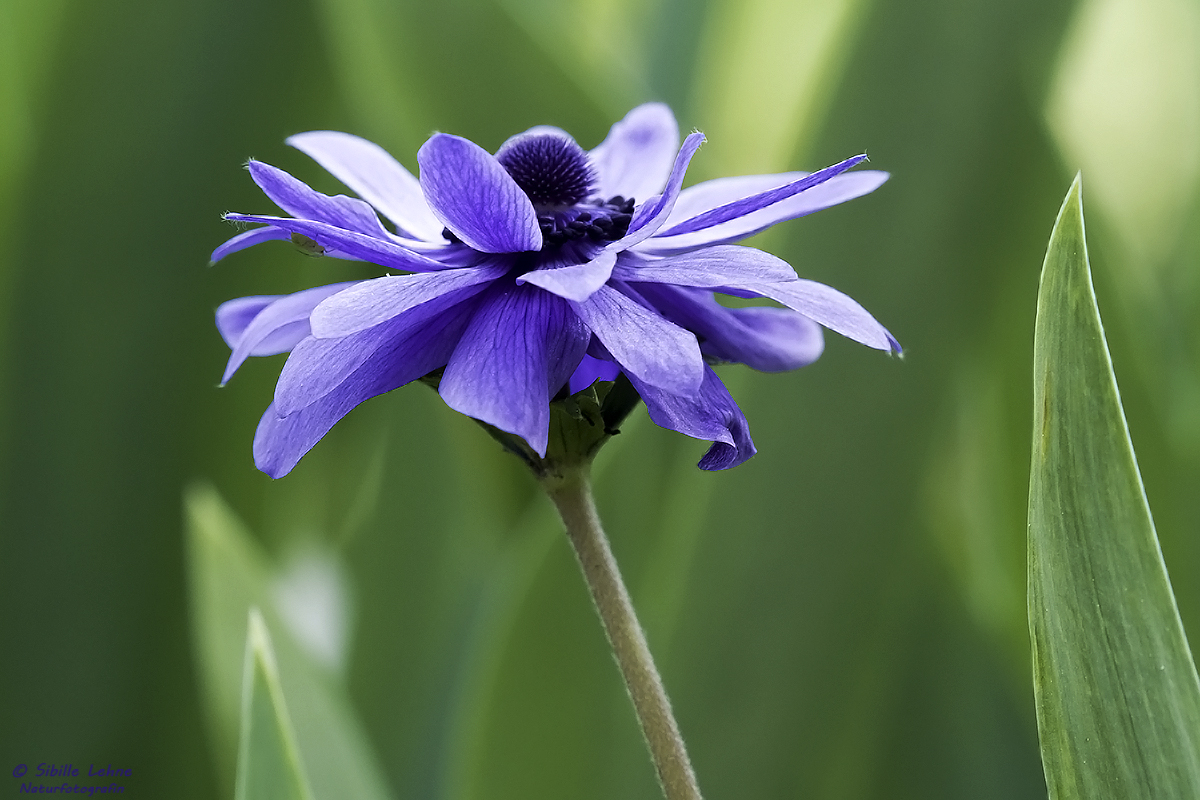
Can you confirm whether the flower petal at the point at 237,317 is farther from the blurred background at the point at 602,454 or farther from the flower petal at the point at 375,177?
the blurred background at the point at 602,454

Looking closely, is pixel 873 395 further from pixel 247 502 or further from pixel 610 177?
pixel 247 502

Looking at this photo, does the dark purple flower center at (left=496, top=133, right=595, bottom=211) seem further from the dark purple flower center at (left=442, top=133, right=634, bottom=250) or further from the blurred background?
the blurred background

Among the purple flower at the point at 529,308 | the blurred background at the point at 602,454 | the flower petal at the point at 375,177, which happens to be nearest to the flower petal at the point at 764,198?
the purple flower at the point at 529,308

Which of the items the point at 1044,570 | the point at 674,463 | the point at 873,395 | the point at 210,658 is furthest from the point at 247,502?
the point at 1044,570

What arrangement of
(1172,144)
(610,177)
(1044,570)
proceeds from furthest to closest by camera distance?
(1172,144) < (610,177) < (1044,570)

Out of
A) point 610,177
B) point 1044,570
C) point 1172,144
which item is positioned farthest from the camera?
point 1172,144

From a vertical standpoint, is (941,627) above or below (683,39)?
below
